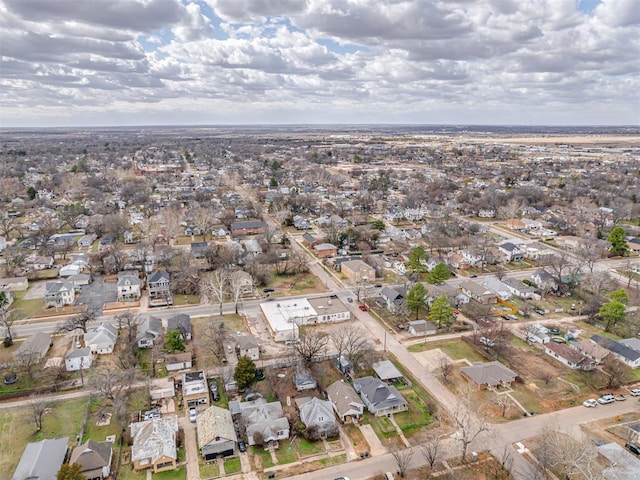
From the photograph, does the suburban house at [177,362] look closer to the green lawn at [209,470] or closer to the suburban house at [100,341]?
the suburban house at [100,341]

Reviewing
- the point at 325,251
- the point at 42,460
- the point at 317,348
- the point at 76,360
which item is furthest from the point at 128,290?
the point at 325,251

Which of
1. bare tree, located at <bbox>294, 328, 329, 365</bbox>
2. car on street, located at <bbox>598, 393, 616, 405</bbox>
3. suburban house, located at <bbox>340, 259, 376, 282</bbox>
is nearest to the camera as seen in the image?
car on street, located at <bbox>598, 393, 616, 405</bbox>

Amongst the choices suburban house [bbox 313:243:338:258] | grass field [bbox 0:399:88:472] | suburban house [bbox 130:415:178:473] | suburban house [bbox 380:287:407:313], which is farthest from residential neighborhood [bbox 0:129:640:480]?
suburban house [bbox 313:243:338:258]

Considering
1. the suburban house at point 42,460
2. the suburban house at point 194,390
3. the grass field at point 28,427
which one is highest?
the suburban house at point 42,460

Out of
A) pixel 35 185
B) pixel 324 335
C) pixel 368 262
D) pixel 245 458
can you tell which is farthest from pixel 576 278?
pixel 35 185

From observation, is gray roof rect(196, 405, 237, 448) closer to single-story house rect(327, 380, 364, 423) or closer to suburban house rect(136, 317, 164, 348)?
single-story house rect(327, 380, 364, 423)

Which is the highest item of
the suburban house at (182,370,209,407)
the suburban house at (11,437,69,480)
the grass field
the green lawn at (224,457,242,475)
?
the suburban house at (11,437,69,480)

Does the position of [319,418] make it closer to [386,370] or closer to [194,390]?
[386,370]

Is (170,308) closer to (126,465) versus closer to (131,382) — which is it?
(131,382)

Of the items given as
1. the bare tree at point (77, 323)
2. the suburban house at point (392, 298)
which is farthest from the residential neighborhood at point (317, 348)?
the bare tree at point (77, 323)
